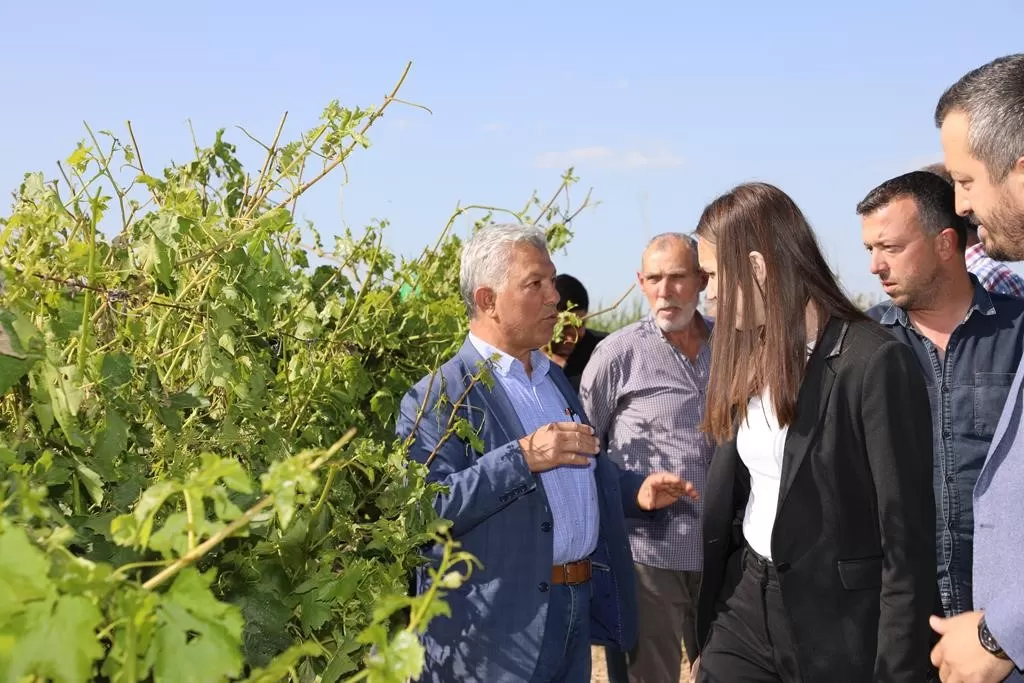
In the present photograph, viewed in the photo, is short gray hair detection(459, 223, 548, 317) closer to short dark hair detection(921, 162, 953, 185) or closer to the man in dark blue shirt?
the man in dark blue shirt

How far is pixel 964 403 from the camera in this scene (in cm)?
392

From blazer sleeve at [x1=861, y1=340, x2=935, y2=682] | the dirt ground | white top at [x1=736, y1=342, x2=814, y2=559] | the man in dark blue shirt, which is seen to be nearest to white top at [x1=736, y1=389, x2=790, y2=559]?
white top at [x1=736, y1=342, x2=814, y2=559]

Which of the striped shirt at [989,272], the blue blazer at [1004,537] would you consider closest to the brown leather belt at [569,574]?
the blue blazer at [1004,537]

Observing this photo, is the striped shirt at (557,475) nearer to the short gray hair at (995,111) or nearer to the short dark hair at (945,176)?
the short gray hair at (995,111)

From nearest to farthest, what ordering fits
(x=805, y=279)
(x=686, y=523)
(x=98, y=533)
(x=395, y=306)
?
(x=98, y=533)
(x=805, y=279)
(x=395, y=306)
(x=686, y=523)

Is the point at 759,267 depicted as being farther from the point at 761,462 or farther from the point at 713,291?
the point at 761,462

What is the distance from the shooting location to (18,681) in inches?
40.3

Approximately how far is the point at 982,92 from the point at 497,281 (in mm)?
1557

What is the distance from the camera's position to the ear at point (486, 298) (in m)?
3.65

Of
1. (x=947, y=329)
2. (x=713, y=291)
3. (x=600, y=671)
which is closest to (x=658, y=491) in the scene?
(x=713, y=291)

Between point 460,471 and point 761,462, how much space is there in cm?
82

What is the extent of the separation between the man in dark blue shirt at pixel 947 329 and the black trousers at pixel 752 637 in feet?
3.22

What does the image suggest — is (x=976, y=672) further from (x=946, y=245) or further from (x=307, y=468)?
(x=946, y=245)

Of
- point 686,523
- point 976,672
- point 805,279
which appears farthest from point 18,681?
point 686,523
